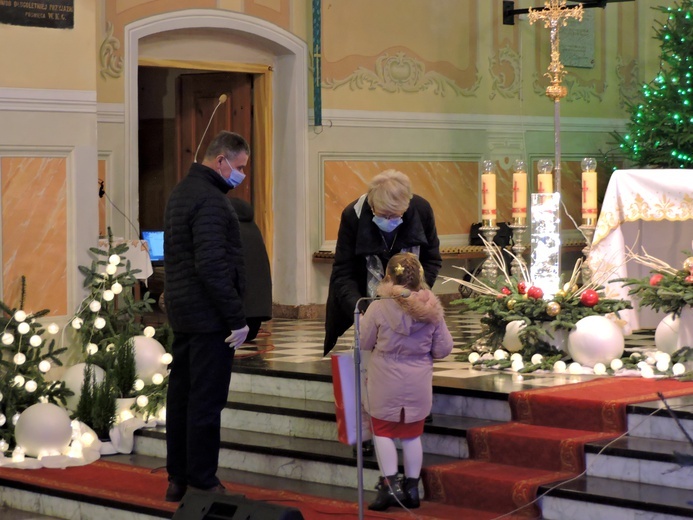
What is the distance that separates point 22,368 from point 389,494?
10.4 feet

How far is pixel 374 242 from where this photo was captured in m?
6.07

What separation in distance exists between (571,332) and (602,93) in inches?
243

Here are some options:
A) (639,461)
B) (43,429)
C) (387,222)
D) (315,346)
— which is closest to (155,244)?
(315,346)

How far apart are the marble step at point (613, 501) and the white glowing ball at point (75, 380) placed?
3.45m

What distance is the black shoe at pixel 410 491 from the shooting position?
573 cm

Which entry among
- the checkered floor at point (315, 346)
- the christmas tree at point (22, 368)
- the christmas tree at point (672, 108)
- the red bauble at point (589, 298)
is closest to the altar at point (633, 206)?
the checkered floor at point (315, 346)

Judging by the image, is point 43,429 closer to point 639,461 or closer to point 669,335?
point 639,461

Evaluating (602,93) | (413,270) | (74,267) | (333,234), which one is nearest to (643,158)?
(602,93)

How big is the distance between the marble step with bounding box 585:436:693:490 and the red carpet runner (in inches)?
3.7

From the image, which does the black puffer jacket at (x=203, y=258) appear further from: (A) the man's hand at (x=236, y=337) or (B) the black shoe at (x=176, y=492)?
(B) the black shoe at (x=176, y=492)

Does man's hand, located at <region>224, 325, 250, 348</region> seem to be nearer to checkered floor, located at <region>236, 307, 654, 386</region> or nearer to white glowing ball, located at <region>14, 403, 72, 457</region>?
checkered floor, located at <region>236, 307, 654, 386</region>

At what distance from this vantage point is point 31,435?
730cm

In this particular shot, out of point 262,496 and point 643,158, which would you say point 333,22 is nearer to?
point 643,158

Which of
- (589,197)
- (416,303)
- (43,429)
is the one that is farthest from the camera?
(589,197)
